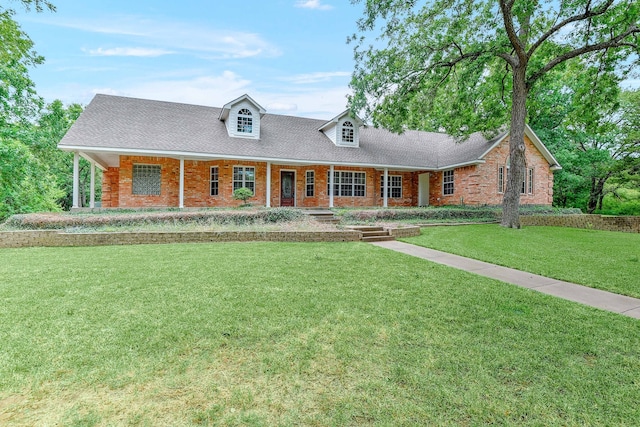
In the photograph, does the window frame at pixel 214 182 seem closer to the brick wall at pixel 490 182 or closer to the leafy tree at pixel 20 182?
the leafy tree at pixel 20 182

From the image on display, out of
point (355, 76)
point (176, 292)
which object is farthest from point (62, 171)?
point (176, 292)

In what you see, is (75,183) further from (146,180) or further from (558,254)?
(558,254)

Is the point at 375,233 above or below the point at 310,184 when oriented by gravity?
below

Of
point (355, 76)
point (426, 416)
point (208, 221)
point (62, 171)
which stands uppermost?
point (355, 76)

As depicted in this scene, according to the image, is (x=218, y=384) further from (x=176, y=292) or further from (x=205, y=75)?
(x=205, y=75)

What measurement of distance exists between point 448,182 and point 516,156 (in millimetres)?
6774

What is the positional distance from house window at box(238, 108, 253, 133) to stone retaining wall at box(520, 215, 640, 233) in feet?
48.0

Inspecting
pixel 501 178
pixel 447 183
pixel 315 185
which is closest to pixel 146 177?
pixel 315 185

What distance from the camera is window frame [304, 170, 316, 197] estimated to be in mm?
18344

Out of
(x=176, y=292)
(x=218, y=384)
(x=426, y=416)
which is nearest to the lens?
(x=426, y=416)

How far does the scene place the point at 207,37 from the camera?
13.2m

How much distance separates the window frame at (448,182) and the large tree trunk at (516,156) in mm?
6058

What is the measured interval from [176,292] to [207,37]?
12565 millimetres

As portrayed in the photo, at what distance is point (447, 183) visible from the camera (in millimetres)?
20250
